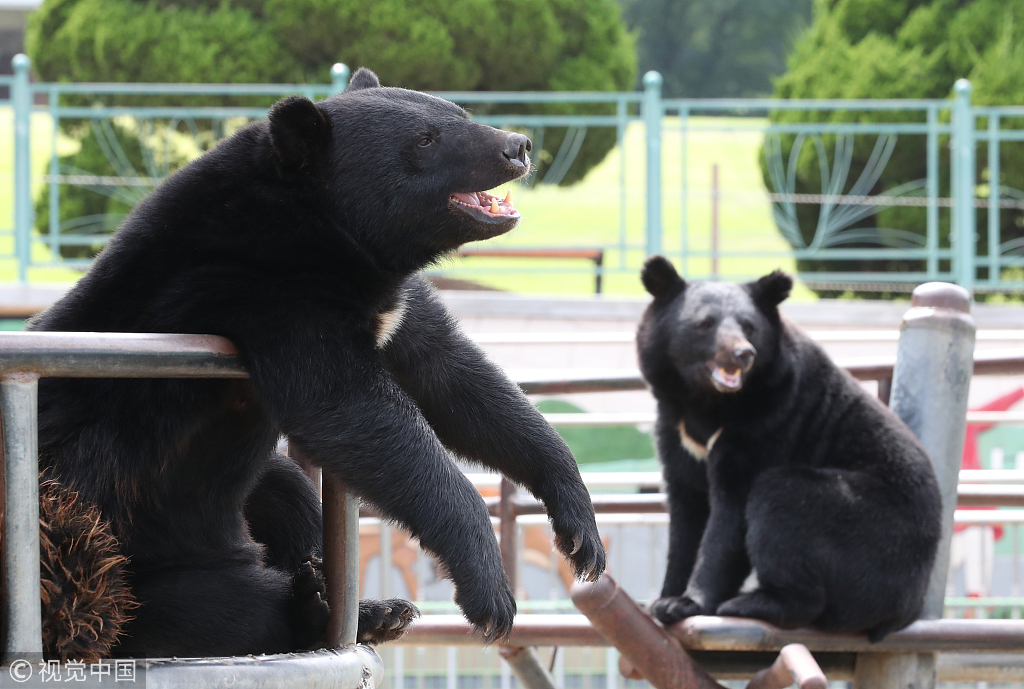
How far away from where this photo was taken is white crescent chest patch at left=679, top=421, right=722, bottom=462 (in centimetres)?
431

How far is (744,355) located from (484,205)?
1.99 m

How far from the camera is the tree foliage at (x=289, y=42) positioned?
43.7 ft

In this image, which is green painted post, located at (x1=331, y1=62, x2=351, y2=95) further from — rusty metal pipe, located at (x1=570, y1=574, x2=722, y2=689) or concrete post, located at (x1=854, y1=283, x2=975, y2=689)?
rusty metal pipe, located at (x1=570, y1=574, x2=722, y2=689)

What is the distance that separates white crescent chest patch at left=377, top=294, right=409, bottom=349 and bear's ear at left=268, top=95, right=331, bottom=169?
0.37m

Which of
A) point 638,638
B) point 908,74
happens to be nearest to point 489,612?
point 638,638

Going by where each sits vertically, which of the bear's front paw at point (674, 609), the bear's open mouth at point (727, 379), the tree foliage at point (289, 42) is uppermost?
the tree foliage at point (289, 42)

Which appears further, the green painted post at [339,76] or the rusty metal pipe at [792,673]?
the green painted post at [339,76]

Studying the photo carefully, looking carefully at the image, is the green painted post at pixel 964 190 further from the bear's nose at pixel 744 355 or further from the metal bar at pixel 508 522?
the metal bar at pixel 508 522

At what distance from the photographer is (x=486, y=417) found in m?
2.50

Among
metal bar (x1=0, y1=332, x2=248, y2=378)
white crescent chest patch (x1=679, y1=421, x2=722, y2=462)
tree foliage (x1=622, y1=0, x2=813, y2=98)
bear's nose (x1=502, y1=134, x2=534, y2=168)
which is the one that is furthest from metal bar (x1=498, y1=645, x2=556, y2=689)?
tree foliage (x1=622, y1=0, x2=813, y2=98)

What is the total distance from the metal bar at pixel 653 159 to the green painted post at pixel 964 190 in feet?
9.98

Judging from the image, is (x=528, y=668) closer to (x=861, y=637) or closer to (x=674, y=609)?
(x=674, y=609)

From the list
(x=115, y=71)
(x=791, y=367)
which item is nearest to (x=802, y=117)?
(x=115, y=71)

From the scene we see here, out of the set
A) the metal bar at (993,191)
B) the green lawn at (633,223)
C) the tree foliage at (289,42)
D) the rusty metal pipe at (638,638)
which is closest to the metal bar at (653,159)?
the green lawn at (633,223)
